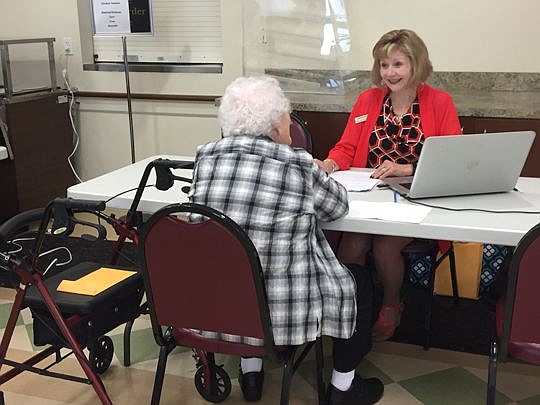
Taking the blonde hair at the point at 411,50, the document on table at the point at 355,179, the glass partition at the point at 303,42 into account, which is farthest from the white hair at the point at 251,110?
the glass partition at the point at 303,42

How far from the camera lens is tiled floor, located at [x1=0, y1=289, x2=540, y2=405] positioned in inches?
94.0

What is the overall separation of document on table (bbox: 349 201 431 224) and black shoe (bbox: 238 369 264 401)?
2.30ft

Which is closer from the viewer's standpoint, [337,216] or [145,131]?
[337,216]

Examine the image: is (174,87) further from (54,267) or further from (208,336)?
(208,336)

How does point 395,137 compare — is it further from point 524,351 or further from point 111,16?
point 111,16

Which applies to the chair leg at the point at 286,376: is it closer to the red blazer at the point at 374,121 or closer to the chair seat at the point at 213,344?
the chair seat at the point at 213,344

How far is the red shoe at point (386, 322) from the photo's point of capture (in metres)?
2.71

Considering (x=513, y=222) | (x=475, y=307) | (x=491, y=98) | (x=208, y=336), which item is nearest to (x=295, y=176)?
(x=208, y=336)

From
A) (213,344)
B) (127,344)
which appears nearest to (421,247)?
(213,344)

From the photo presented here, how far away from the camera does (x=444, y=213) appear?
2068 mm

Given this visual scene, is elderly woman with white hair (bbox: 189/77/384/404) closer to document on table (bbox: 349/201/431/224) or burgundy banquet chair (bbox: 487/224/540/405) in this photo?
document on table (bbox: 349/201/431/224)

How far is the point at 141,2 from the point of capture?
157 inches

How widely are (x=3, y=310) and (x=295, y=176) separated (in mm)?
1985

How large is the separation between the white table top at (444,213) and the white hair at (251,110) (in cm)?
38
